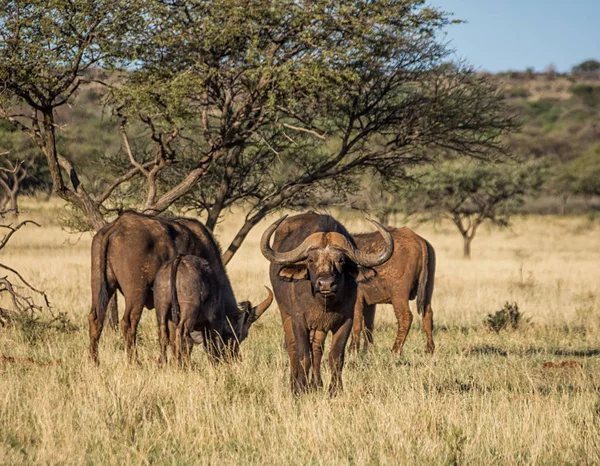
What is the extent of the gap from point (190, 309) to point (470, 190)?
25825 millimetres

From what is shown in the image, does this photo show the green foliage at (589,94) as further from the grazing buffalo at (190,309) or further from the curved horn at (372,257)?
the curved horn at (372,257)

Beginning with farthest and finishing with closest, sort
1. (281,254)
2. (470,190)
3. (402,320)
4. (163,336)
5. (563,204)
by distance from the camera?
(563,204) < (470,190) < (402,320) < (163,336) < (281,254)

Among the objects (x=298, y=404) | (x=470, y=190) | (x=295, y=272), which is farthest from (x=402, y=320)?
(x=470, y=190)

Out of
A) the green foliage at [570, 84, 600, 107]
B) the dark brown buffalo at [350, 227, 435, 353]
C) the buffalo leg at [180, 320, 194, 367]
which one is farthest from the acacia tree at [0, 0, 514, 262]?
the green foliage at [570, 84, 600, 107]

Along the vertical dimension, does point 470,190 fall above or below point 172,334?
above

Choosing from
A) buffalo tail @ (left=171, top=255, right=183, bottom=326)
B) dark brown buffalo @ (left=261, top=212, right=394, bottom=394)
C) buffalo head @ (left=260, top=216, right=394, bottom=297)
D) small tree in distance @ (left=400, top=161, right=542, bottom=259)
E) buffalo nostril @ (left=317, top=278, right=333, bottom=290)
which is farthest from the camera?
small tree in distance @ (left=400, top=161, right=542, bottom=259)

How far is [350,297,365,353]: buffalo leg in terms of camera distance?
1119 cm

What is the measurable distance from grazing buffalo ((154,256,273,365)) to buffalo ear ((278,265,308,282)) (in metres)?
1.51

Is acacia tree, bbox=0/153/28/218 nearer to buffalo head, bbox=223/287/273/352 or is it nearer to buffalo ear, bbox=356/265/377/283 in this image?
buffalo head, bbox=223/287/273/352

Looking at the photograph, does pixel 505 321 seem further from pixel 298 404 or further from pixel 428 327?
pixel 298 404

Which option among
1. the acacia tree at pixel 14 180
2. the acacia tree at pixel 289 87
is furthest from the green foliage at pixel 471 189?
the acacia tree at pixel 289 87

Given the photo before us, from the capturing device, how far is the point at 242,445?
614 cm

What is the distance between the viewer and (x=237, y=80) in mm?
13367

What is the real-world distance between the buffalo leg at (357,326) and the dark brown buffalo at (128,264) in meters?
2.41
